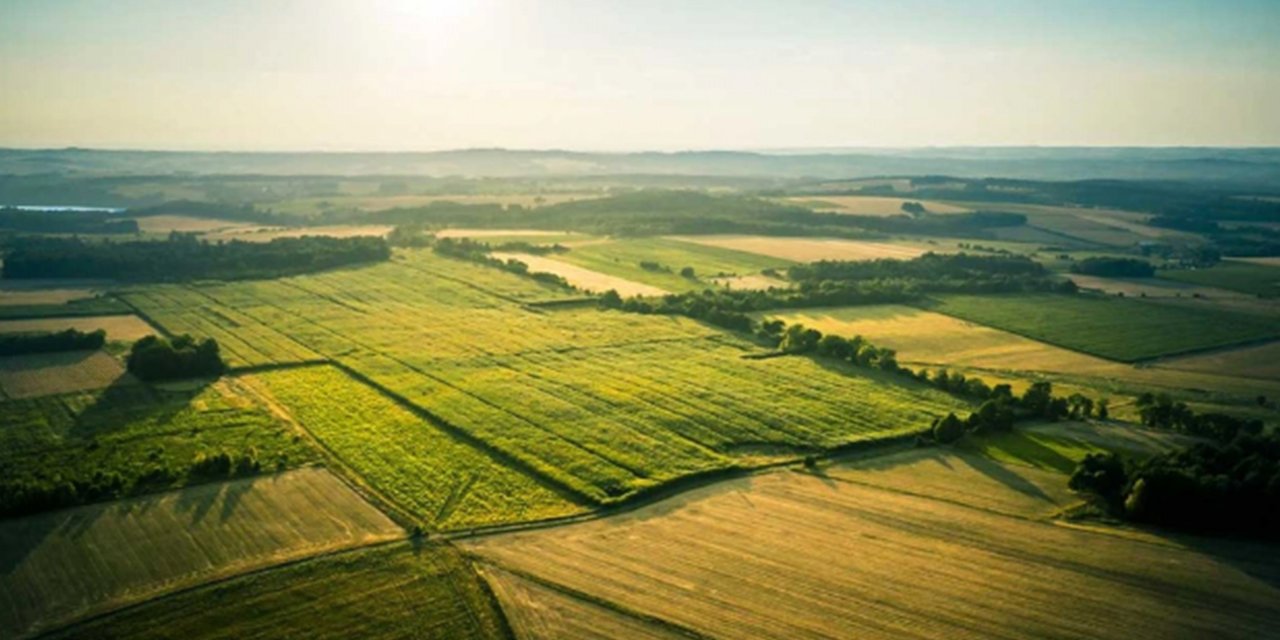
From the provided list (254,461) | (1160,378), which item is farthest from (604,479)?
(1160,378)

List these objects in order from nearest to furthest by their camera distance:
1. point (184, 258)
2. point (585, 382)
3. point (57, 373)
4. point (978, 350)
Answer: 1. point (585, 382)
2. point (57, 373)
3. point (978, 350)
4. point (184, 258)

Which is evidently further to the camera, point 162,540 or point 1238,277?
point 1238,277

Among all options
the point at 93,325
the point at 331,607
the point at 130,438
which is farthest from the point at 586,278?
the point at 331,607

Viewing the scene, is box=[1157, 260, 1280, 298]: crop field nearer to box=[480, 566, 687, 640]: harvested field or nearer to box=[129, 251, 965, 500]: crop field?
box=[129, 251, 965, 500]: crop field

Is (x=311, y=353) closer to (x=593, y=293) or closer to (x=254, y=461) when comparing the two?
(x=254, y=461)

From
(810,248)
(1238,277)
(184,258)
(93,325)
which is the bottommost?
(93,325)

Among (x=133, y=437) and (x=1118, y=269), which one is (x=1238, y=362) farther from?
(x=133, y=437)

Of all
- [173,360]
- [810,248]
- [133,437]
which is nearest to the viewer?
[133,437]
